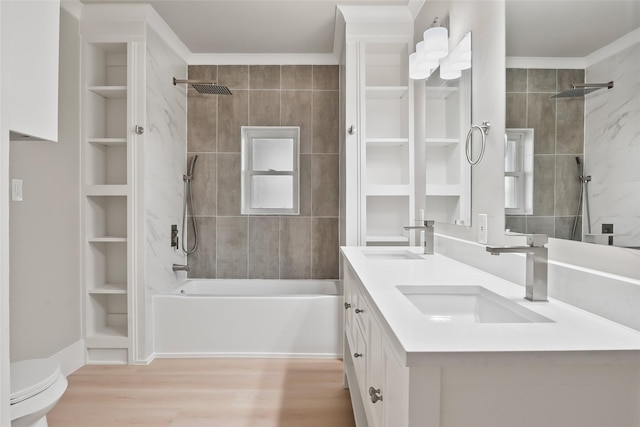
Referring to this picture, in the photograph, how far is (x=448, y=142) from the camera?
2209 millimetres

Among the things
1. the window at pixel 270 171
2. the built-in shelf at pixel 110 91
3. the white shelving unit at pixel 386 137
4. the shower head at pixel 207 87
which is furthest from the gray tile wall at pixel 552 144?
the built-in shelf at pixel 110 91

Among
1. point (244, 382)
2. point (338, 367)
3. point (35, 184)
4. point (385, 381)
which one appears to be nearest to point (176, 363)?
point (244, 382)

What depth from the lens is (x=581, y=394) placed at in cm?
75

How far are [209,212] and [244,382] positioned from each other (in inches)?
66.0

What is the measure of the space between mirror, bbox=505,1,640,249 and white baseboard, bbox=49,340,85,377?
2.91 meters

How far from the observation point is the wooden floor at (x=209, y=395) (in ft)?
6.83

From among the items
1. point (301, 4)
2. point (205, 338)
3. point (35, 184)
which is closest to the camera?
point (35, 184)

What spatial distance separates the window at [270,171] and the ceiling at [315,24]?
2.56 feet

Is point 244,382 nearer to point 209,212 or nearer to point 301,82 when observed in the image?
point 209,212

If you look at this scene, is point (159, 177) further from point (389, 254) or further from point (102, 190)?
point (389, 254)

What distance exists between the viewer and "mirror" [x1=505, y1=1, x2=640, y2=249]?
0.94 m

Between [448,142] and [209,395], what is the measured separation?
6.91ft

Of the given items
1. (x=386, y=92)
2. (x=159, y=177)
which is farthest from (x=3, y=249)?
(x=386, y=92)

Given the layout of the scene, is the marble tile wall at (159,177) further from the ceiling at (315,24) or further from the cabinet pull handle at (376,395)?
the cabinet pull handle at (376,395)
